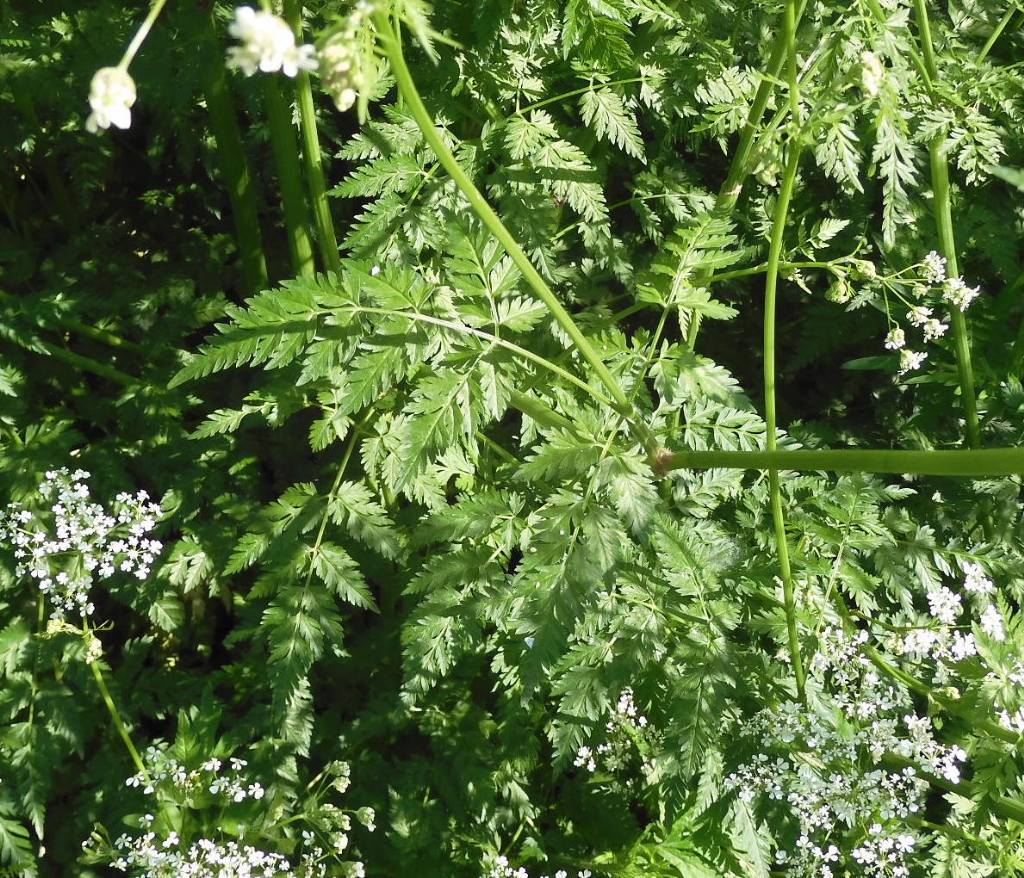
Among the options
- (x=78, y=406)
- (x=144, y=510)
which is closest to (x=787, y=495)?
(x=144, y=510)

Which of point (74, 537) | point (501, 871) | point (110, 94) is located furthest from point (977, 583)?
point (74, 537)

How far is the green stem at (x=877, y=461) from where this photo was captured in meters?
1.62

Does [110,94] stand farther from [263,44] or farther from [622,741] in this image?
[622,741]

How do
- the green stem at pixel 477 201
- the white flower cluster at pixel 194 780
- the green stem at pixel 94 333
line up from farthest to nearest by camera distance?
the green stem at pixel 94 333 → the white flower cluster at pixel 194 780 → the green stem at pixel 477 201

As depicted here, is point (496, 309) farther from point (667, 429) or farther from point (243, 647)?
point (243, 647)

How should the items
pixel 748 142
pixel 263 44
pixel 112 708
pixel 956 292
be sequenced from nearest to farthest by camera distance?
1. pixel 263 44
2. pixel 748 142
3. pixel 956 292
4. pixel 112 708

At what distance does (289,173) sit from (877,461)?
7.00ft

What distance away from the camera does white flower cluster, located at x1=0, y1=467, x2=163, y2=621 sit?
2773mm

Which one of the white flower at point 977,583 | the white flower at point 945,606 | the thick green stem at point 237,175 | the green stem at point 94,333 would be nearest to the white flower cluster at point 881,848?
the white flower at point 945,606

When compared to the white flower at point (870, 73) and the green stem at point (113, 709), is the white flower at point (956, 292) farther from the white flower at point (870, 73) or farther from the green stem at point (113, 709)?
the green stem at point (113, 709)

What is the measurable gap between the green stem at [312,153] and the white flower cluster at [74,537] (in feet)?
3.27

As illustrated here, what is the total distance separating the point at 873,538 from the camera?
286 centimetres

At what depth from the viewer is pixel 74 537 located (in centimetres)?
277

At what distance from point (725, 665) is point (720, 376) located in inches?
32.2
